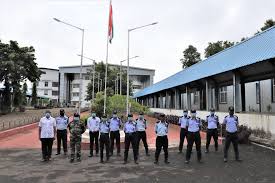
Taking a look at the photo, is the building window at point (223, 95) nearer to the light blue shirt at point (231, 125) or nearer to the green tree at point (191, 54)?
the light blue shirt at point (231, 125)

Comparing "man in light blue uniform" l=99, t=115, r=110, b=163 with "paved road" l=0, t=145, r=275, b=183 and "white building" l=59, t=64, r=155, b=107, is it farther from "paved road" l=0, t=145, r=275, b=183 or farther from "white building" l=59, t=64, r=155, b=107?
"white building" l=59, t=64, r=155, b=107

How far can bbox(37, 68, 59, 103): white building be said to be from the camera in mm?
109312

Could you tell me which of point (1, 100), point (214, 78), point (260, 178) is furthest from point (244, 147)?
point (1, 100)

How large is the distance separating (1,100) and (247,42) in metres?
33.6

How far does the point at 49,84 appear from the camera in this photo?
109938 mm

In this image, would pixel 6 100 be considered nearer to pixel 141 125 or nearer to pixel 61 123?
pixel 61 123

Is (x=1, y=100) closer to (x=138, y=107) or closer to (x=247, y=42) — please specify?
(x=138, y=107)

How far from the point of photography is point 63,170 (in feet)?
32.7

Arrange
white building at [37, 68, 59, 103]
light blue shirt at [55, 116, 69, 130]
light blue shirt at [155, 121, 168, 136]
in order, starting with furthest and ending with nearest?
1. white building at [37, 68, 59, 103]
2. light blue shirt at [55, 116, 69, 130]
3. light blue shirt at [155, 121, 168, 136]

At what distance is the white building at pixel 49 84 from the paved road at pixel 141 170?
10008 cm

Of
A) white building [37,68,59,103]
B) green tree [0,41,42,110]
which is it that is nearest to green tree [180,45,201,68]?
green tree [0,41,42,110]

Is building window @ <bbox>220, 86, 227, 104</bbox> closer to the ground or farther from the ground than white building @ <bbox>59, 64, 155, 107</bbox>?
closer to the ground

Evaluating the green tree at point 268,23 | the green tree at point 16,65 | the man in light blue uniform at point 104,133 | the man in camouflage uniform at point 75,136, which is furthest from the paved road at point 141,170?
the green tree at point 268,23

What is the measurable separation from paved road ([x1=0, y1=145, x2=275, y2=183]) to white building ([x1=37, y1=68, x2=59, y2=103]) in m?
100
